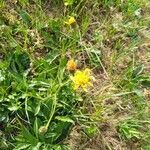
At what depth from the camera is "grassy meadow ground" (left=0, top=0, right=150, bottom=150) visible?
2209 mm

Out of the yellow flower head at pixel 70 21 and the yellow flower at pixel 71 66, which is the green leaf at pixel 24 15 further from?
the yellow flower at pixel 71 66

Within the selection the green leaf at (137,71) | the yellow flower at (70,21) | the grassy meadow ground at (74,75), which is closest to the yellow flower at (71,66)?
the grassy meadow ground at (74,75)

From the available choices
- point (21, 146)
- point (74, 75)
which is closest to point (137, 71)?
point (74, 75)

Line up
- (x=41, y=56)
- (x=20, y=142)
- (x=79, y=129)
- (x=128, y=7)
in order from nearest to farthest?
(x=20, y=142) → (x=79, y=129) → (x=41, y=56) → (x=128, y=7)

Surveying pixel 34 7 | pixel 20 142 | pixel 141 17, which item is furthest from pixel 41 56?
pixel 141 17

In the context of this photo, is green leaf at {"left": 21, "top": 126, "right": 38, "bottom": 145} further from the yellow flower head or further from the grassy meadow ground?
the yellow flower head

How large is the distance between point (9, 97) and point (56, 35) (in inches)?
20.1

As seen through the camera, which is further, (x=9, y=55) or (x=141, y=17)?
(x=141, y=17)

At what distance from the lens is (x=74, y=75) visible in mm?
2258

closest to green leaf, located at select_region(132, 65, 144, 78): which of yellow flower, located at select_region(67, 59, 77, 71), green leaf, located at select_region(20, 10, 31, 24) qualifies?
yellow flower, located at select_region(67, 59, 77, 71)

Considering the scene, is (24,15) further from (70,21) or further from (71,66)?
(71,66)

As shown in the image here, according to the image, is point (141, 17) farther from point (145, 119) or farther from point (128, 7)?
point (145, 119)

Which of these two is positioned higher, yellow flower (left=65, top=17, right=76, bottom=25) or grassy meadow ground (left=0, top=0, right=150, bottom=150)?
yellow flower (left=65, top=17, right=76, bottom=25)

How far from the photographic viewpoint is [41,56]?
8.07 feet
